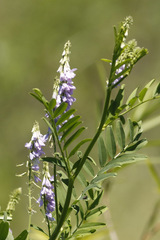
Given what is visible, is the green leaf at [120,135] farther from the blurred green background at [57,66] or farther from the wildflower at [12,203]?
the blurred green background at [57,66]

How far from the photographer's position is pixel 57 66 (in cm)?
285

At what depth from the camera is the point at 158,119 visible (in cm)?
90

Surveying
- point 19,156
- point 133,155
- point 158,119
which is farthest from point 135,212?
point 133,155

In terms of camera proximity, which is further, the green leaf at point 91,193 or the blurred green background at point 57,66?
the blurred green background at point 57,66

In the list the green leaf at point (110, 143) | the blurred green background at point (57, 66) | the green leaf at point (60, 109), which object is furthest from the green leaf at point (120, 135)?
the blurred green background at point (57, 66)

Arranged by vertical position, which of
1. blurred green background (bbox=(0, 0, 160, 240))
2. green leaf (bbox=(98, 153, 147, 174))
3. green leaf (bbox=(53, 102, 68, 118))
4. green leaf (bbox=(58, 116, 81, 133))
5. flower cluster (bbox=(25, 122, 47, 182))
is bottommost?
green leaf (bbox=(98, 153, 147, 174))

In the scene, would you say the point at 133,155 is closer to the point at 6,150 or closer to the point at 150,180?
the point at 6,150

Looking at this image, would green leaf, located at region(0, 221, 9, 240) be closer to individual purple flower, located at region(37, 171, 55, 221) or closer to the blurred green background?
individual purple flower, located at region(37, 171, 55, 221)

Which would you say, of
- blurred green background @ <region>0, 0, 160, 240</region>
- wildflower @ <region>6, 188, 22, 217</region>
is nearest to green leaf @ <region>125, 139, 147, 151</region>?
wildflower @ <region>6, 188, 22, 217</region>

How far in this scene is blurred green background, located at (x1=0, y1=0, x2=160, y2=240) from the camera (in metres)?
2.43

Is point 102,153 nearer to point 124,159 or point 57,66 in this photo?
point 124,159

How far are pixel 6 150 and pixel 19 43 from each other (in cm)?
49

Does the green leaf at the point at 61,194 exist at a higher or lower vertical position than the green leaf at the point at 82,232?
higher

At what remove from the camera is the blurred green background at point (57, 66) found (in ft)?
7.98
